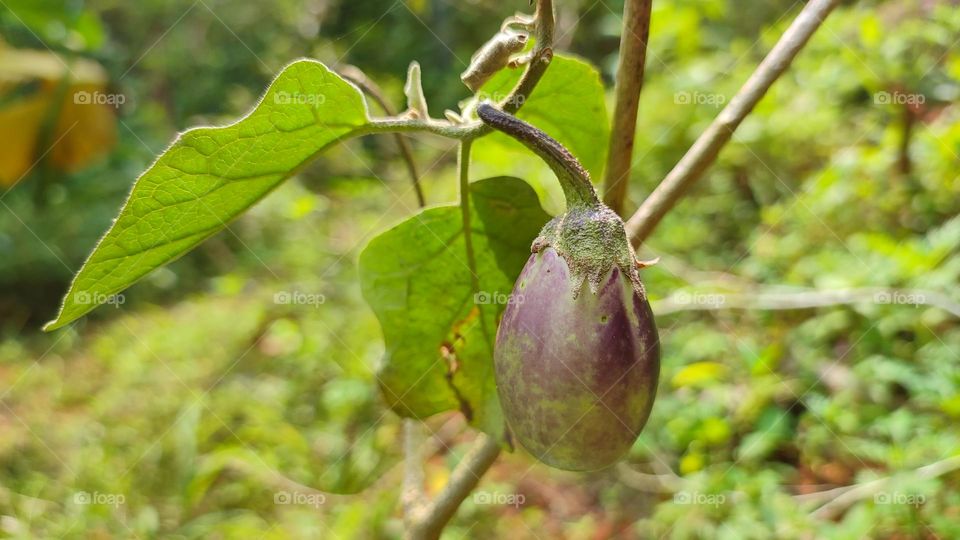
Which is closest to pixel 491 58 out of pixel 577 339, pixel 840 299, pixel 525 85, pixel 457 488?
pixel 525 85

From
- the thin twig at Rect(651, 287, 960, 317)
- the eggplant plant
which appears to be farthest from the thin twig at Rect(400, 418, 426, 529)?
the thin twig at Rect(651, 287, 960, 317)

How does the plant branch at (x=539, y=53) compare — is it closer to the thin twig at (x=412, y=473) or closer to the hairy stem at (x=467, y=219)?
the hairy stem at (x=467, y=219)

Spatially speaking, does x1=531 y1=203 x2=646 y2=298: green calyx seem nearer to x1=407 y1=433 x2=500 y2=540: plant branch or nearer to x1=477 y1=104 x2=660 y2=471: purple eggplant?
x1=477 y1=104 x2=660 y2=471: purple eggplant

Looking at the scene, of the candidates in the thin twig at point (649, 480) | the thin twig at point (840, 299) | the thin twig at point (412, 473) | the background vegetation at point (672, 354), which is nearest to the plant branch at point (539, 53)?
the thin twig at point (412, 473)

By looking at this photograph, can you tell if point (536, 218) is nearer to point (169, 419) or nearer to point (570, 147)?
point (570, 147)

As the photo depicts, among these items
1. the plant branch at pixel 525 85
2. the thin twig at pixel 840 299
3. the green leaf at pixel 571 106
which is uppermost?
the thin twig at pixel 840 299

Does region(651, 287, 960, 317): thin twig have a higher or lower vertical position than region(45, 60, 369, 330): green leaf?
higher

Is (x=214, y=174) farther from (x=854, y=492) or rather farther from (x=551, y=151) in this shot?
(x=854, y=492)
